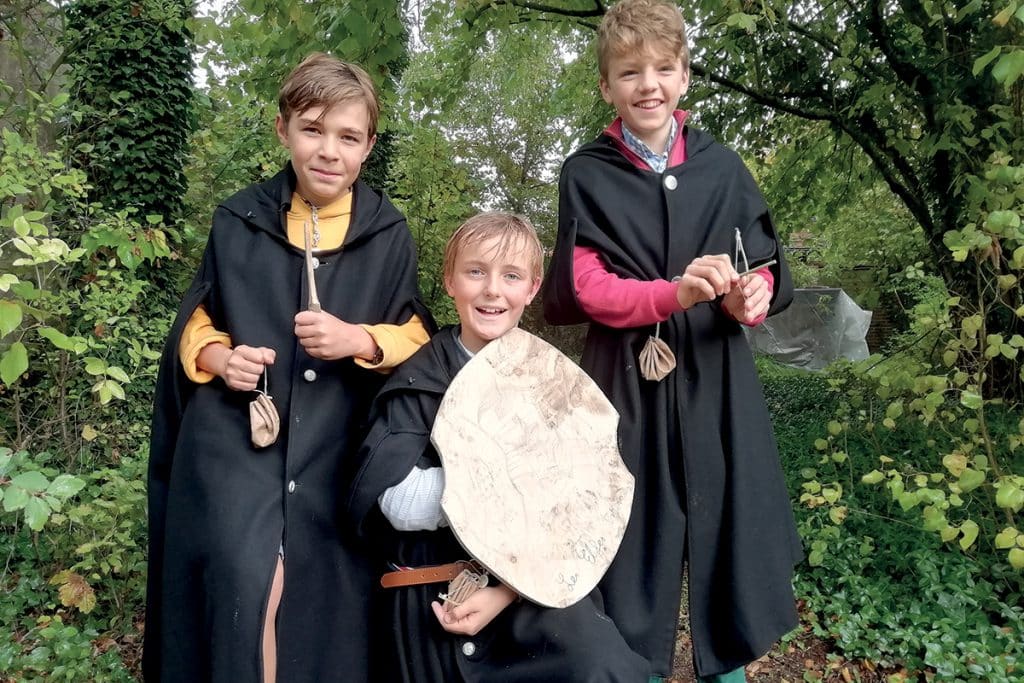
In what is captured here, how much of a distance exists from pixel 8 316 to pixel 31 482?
0.41 metres

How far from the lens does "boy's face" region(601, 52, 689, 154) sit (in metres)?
1.94

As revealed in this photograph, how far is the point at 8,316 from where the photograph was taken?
5.94 ft

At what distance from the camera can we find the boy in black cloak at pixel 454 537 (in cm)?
160

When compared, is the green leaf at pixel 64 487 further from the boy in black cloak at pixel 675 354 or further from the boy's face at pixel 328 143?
the boy in black cloak at pixel 675 354

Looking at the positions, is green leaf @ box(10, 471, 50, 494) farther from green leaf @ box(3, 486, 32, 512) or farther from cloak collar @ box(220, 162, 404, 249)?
cloak collar @ box(220, 162, 404, 249)

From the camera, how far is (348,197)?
2.11 m

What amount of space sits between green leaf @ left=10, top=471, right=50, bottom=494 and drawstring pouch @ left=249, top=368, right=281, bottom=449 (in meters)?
0.46

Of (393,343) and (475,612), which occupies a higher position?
(393,343)

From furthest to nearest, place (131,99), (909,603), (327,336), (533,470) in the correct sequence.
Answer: (131,99) < (909,603) < (327,336) < (533,470)

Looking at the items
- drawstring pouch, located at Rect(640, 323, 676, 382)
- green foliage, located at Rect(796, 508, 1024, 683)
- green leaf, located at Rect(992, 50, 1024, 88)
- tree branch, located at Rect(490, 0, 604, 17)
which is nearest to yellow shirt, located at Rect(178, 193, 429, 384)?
drawstring pouch, located at Rect(640, 323, 676, 382)

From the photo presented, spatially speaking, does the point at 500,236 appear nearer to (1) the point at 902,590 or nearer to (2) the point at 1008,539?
(2) the point at 1008,539

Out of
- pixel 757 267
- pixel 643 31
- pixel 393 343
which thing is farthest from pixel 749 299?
pixel 393 343

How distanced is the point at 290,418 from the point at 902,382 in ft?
10.0

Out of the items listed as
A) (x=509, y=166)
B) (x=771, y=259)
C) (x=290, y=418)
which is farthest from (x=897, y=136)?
(x=509, y=166)
